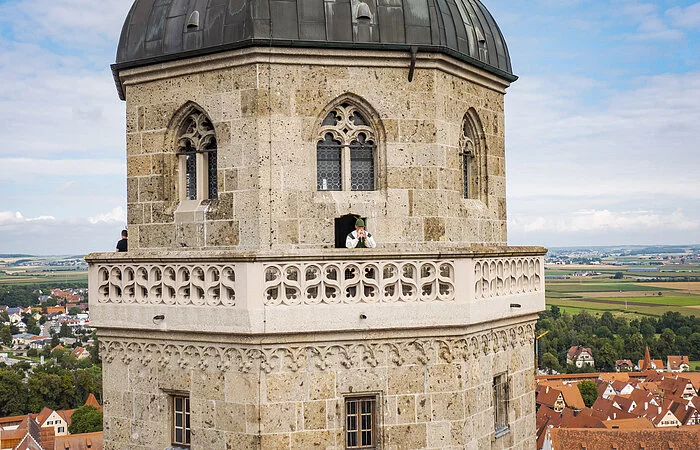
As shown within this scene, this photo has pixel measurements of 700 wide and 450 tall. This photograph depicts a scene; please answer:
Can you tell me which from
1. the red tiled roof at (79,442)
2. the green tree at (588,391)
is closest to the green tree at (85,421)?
the red tiled roof at (79,442)

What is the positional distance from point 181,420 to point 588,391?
132550mm

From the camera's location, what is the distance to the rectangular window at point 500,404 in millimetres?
14383

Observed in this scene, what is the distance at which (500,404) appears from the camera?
14.5 meters

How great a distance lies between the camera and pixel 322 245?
13.3 meters

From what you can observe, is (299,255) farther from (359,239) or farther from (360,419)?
(360,419)

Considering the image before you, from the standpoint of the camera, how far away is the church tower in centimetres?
1230

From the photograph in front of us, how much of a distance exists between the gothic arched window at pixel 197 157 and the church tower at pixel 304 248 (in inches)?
1.4

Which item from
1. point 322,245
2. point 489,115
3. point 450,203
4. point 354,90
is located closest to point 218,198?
point 322,245

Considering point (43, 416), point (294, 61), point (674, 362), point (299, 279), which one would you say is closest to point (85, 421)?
point (43, 416)

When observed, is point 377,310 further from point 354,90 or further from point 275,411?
point 354,90

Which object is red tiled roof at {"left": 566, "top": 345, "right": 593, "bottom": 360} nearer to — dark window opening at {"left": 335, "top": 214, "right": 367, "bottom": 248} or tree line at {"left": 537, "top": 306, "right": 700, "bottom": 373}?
tree line at {"left": 537, "top": 306, "right": 700, "bottom": 373}

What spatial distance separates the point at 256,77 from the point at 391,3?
2.44m

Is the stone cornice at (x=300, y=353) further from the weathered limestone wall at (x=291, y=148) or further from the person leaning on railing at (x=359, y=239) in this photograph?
the weathered limestone wall at (x=291, y=148)

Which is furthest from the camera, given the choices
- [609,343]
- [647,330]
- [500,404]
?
[647,330]
